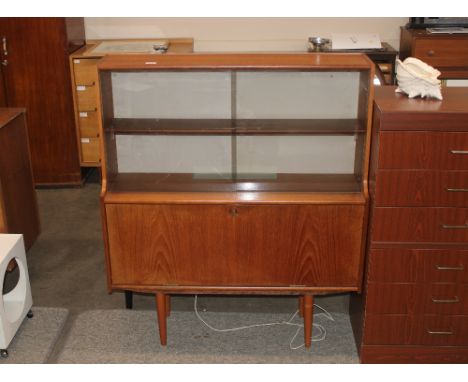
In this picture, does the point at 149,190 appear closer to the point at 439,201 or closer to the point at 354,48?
the point at 439,201

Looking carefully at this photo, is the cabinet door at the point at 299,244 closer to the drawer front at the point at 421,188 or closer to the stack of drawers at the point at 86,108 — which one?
the drawer front at the point at 421,188

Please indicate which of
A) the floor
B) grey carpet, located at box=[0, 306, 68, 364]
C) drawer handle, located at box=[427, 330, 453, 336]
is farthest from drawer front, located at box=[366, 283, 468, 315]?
grey carpet, located at box=[0, 306, 68, 364]

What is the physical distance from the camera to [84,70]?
450 cm

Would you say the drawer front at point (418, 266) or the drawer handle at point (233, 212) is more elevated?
the drawer handle at point (233, 212)

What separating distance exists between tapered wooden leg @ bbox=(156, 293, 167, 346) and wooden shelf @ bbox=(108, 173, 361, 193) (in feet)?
1.79

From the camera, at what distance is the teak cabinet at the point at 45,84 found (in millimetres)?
Result: 4379

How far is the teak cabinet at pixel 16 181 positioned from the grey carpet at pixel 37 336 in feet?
1.80

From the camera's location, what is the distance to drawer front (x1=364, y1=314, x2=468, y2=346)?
2.71 meters

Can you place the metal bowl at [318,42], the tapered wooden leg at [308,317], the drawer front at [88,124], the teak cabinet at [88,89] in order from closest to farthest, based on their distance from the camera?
the tapered wooden leg at [308,317] → the teak cabinet at [88,89] → the drawer front at [88,124] → the metal bowl at [318,42]

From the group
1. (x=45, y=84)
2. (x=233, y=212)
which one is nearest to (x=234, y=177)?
(x=233, y=212)

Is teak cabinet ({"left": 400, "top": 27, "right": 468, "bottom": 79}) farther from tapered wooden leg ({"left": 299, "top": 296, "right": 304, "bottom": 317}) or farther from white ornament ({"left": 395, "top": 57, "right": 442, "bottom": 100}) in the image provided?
tapered wooden leg ({"left": 299, "top": 296, "right": 304, "bottom": 317})

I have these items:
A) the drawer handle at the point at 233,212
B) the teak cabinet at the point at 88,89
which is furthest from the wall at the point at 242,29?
the drawer handle at the point at 233,212

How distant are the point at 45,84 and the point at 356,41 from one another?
248cm

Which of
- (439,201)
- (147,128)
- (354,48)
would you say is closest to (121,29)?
(354,48)
